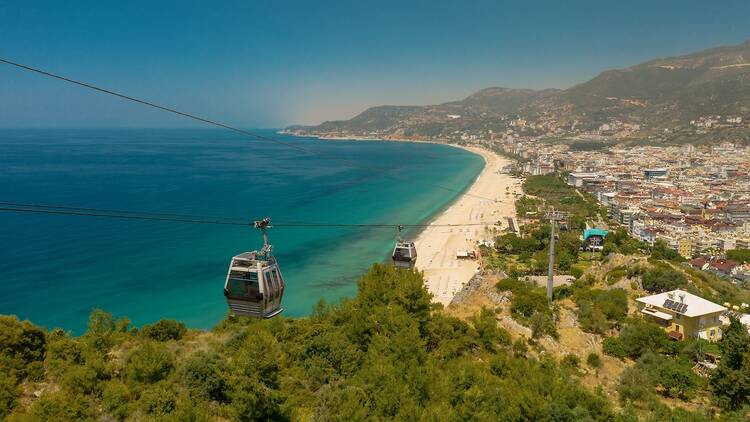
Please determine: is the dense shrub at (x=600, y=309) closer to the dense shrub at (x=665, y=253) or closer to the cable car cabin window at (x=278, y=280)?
the cable car cabin window at (x=278, y=280)

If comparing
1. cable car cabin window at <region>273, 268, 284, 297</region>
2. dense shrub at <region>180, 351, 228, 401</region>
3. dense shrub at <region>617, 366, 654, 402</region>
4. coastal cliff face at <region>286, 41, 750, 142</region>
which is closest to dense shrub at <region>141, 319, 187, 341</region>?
dense shrub at <region>180, 351, 228, 401</region>

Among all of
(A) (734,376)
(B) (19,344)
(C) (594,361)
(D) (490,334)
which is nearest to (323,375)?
(D) (490,334)

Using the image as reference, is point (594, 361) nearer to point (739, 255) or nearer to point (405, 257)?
point (405, 257)

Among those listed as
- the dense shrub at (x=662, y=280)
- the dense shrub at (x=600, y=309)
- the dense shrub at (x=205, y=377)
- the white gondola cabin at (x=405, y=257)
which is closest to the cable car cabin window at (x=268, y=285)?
the dense shrub at (x=205, y=377)

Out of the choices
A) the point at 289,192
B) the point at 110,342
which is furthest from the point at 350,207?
the point at 110,342

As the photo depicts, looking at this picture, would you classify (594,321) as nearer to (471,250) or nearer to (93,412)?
(93,412)

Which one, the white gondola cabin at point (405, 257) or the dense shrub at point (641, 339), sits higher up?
the white gondola cabin at point (405, 257)

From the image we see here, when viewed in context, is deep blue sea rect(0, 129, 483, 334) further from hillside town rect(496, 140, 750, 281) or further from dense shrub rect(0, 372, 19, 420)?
hillside town rect(496, 140, 750, 281)
